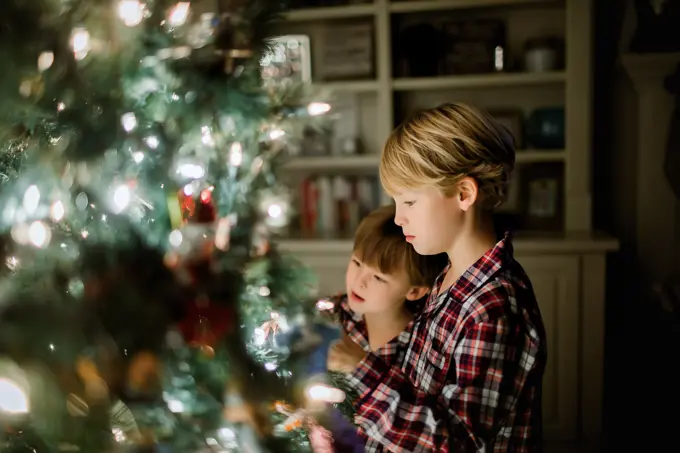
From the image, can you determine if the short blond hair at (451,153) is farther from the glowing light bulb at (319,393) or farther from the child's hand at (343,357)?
the glowing light bulb at (319,393)

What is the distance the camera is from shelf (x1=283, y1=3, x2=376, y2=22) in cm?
243

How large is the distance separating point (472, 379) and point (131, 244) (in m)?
0.58

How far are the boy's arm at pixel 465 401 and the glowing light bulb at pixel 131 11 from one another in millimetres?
672

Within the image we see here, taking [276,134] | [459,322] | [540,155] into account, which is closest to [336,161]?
[540,155]

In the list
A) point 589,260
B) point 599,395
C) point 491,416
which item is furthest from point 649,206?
point 491,416

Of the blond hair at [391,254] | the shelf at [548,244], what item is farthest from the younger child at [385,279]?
the shelf at [548,244]

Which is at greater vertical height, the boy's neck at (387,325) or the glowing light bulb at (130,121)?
the glowing light bulb at (130,121)

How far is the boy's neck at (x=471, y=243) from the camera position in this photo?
1158 mm

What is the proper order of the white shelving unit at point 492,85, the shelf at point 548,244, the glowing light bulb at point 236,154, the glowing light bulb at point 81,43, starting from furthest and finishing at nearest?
the white shelving unit at point 492,85, the shelf at point 548,244, the glowing light bulb at point 236,154, the glowing light bulb at point 81,43

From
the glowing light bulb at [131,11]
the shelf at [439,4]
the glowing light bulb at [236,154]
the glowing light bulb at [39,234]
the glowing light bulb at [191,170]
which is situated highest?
the shelf at [439,4]

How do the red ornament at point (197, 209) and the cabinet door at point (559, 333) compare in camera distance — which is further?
the cabinet door at point (559, 333)

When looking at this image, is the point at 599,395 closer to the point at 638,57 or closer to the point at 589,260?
the point at 589,260

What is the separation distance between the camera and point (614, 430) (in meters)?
2.46

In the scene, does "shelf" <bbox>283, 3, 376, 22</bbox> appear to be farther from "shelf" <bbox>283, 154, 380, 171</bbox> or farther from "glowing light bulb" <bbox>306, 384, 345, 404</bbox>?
"glowing light bulb" <bbox>306, 384, 345, 404</bbox>
